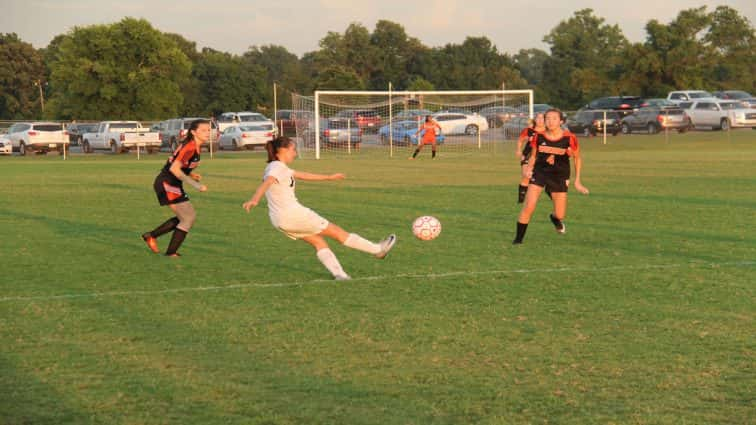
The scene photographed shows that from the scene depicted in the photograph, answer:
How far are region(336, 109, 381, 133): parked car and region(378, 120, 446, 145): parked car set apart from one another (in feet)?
1.29

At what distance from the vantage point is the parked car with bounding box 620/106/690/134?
50.1 metres

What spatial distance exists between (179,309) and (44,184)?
17.8 m

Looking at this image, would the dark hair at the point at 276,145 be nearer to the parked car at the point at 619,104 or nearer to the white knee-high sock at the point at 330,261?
the white knee-high sock at the point at 330,261

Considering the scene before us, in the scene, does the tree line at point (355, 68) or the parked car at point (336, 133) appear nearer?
the parked car at point (336, 133)

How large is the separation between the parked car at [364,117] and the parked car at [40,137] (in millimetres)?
13309

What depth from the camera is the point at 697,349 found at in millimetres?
6434

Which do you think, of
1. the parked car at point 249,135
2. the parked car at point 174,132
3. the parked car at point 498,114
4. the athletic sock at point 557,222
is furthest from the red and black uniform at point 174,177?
the parked car at point 174,132

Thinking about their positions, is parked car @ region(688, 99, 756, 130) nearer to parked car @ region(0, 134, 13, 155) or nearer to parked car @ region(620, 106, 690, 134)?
parked car @ region(620, 106, 690, 134)

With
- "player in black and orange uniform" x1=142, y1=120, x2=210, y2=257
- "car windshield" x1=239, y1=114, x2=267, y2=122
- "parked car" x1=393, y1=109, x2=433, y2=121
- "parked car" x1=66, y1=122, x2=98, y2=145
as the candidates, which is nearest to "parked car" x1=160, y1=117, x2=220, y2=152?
"car windshield" x1=239, y1=114, x2=267, y2=122

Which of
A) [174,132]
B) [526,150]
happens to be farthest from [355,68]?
[526,150]

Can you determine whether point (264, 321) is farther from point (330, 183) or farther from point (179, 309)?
point (330, 183)

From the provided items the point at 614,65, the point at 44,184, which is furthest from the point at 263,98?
the point at 44,184

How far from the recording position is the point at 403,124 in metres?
43.1

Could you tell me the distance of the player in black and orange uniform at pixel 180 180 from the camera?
10.8m
